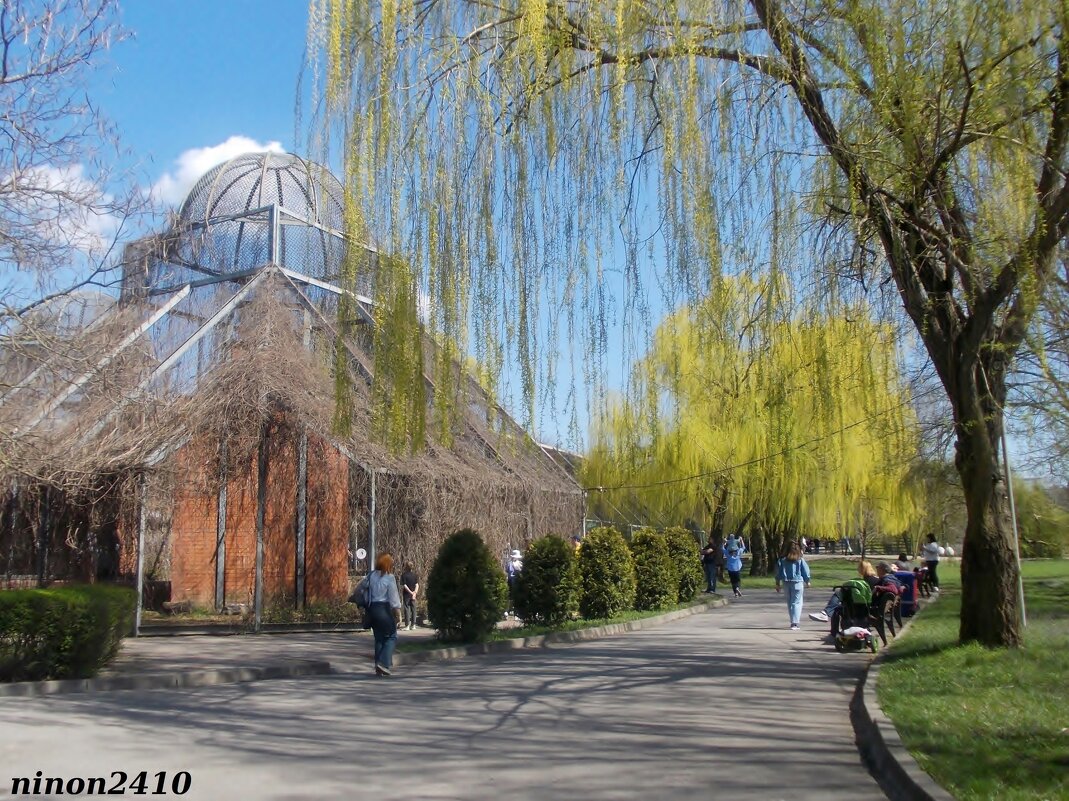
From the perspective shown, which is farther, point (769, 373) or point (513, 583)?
point (513, 583)

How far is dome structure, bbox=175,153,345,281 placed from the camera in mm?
21000

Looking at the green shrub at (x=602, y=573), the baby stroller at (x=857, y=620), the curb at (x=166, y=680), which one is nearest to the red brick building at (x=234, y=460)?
the green shrub at (x=602, y=573)

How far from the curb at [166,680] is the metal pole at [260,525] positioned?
4.30 metres

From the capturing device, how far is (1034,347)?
877 centimetres

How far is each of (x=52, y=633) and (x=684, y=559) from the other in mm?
15264

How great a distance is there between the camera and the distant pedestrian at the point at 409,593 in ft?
57.1

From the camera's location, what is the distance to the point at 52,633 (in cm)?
1080

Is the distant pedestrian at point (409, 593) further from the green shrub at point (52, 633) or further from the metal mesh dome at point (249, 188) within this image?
the metal mesh dome at point (249, 188)

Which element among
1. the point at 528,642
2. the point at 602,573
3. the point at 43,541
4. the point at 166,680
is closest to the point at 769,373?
the point at 528,642

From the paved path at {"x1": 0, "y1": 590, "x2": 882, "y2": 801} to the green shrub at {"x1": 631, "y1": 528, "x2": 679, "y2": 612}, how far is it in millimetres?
8265

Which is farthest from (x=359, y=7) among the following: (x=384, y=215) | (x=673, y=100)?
(x=673, y=100)

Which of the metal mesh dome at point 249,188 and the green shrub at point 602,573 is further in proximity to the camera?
the metal mesh dome at point 249,188

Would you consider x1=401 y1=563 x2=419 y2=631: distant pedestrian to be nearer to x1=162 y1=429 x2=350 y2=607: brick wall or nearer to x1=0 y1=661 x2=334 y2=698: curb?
x1=162 y1=429 x2=350 y2=607: brick wall

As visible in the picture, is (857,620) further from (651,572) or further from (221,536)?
(221,536)
